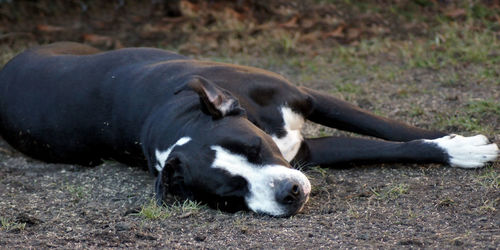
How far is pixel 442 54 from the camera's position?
6.51 metres

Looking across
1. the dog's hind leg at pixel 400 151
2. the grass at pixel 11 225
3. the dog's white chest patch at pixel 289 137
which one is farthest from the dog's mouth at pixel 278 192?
the grass at pixel 11 225

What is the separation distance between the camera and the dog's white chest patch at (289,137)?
4.22 meters

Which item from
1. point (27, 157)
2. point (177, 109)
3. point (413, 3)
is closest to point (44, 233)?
point (177, 109)

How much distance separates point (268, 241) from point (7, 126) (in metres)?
2.45

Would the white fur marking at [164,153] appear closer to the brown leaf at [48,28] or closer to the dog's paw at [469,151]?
the dog's paw at [469,151]

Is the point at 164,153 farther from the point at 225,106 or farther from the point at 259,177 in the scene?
the point at 259,177

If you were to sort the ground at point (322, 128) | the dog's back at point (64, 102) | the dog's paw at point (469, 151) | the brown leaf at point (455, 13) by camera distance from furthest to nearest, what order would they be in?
the brown leaf at point (455, 13), the dog's back at point (64, 102), the dog's paw at point (469, 151), the ground at point (322, 128)

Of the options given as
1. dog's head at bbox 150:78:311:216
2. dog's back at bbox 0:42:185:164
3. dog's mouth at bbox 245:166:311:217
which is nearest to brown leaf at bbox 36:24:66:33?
dog's back at bbox 0:42:185:164

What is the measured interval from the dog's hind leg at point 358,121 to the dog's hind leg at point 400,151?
0.26ft

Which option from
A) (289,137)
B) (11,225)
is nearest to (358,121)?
(289,137)

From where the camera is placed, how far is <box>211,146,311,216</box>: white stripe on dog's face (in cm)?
348

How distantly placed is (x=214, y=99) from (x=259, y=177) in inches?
18.9

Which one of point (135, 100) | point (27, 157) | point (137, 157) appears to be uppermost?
point (135, 100)

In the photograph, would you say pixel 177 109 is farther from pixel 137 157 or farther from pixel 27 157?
pixel 27 157
